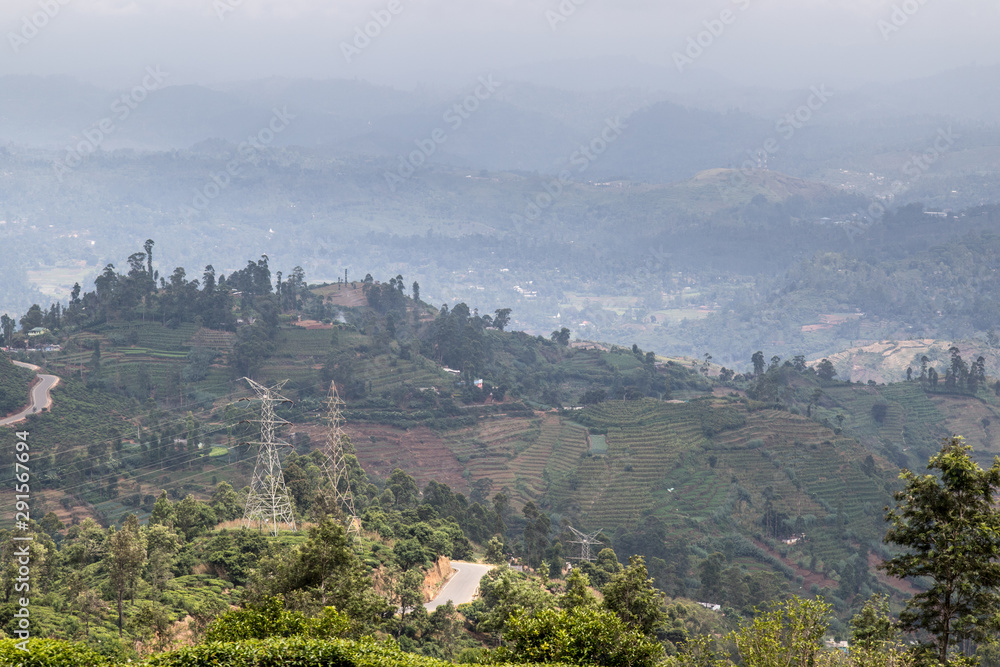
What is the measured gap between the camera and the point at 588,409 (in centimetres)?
10425

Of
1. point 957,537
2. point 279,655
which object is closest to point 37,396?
point 279,655

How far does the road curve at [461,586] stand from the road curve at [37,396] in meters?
42.3

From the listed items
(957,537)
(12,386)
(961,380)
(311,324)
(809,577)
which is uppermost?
(311,324)

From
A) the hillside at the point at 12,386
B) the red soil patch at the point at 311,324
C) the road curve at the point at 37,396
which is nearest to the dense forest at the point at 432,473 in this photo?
the hillside at the point at 12,386

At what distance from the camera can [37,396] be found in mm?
73938

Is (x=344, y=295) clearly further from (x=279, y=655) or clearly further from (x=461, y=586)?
(x=279, y=655)

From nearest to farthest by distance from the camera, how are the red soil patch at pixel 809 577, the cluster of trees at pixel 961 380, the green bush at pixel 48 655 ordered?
the green bush at pixel 48 655 < the red soil patch at pixel 809 577 < the cluster of trees at pixel 961 380

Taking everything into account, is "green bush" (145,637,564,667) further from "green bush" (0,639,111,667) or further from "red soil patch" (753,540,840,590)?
"red soil patch" (753,540,840,590)

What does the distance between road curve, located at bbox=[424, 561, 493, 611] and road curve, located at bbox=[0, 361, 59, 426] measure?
42.3 metres

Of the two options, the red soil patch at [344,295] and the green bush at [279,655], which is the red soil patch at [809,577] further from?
the red soil patch at [344,295]

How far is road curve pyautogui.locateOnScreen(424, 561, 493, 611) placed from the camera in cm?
4072

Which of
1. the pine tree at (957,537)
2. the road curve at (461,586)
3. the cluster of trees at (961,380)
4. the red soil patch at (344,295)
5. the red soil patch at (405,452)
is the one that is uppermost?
the red soil patch at (344,295)

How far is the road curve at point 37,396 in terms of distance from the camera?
69.2 m

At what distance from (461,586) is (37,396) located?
49247 millimetres
